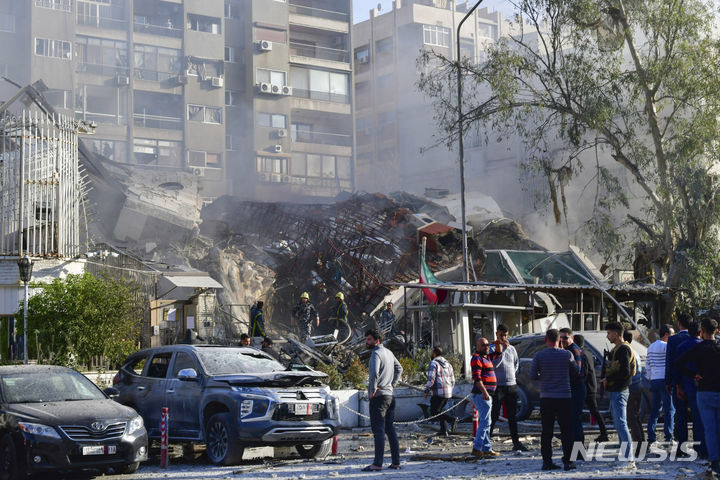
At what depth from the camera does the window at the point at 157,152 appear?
168ft

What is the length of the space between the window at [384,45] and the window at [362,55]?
874 mm

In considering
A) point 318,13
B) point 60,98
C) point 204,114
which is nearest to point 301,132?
point 204,114

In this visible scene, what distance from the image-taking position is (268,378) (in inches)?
453

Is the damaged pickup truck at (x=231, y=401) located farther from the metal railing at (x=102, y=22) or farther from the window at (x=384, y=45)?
the window at (x=384, y=45)

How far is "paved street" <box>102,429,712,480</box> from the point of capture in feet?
A: 31.2

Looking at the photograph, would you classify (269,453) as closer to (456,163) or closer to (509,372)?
(509,372)

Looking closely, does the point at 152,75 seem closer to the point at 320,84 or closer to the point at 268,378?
the point at 320,84

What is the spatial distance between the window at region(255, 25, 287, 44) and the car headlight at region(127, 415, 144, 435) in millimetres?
47751

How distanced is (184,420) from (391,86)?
57.0 m

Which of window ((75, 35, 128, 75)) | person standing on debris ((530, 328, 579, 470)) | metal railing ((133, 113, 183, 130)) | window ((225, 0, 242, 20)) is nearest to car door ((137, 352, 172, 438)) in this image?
person standing on debris ((530, 328, 579, 470))

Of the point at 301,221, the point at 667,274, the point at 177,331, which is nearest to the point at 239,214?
the point at 301,221

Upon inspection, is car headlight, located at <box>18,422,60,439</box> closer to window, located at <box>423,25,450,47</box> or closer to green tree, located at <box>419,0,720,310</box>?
green tree, located at <box>419,0,720,310</box>

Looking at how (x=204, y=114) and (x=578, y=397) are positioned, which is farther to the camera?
(x=204, y=114)

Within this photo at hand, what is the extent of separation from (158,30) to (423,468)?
47.1m
